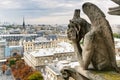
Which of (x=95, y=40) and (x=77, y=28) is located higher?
(x=77, y=28)

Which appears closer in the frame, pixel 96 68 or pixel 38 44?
pixel 96 68

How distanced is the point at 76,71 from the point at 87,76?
1.04 feet

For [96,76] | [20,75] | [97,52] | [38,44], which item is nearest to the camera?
[96,76]

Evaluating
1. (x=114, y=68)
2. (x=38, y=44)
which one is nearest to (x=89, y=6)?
(x=114, y=68)

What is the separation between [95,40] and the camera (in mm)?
4141

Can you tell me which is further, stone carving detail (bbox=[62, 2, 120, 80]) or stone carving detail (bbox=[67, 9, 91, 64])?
stone carving detail (bbox=[67, 9, 91, 64])

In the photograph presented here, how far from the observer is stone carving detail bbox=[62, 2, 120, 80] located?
13.4 feet

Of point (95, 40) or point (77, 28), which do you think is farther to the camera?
point (77, 28)

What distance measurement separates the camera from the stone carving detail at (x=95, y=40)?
4070 mm

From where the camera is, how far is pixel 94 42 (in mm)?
4141

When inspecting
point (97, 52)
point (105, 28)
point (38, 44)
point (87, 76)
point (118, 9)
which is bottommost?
point (38, 44)

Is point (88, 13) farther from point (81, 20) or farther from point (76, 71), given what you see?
point (76, 71)

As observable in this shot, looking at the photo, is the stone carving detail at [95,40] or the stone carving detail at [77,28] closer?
the stone carving detail at [95,40]

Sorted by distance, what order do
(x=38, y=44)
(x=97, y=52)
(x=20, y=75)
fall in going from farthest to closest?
(x=38, y=44), (x=20, y=75), (x=97, y=52)
